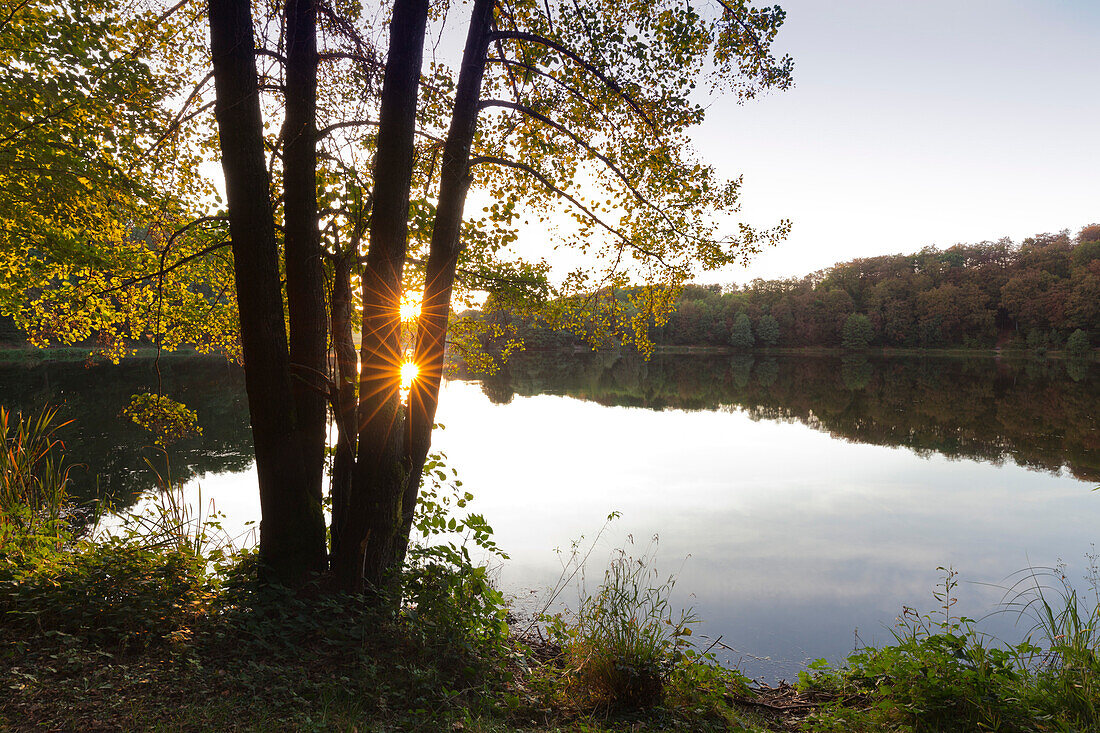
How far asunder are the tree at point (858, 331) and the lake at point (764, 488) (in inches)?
2044

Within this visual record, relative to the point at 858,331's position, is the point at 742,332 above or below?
below

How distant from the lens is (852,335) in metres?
77.6

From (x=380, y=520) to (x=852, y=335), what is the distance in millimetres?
86113

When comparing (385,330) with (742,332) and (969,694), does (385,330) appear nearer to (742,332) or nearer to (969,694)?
(969,694)

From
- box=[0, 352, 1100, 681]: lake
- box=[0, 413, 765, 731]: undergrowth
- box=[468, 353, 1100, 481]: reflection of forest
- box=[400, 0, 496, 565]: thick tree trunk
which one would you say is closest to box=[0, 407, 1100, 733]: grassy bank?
box=[0, 413, 765, 731]: undergrowth

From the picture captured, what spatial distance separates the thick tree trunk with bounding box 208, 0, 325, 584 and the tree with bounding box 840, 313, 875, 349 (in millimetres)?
85587

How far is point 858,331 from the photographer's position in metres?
76.8

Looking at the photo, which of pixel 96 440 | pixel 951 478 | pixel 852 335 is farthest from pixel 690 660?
pixel 852 335

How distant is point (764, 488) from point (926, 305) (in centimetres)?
7785

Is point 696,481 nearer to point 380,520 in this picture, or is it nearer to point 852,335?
point 380,520

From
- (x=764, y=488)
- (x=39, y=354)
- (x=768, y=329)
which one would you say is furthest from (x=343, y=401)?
(x=768, y=329)

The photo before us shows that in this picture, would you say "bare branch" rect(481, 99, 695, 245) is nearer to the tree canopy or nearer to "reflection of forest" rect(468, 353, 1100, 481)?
the tree canopy

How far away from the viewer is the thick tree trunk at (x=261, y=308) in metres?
3.99

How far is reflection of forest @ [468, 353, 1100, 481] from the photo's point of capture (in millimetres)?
17281
